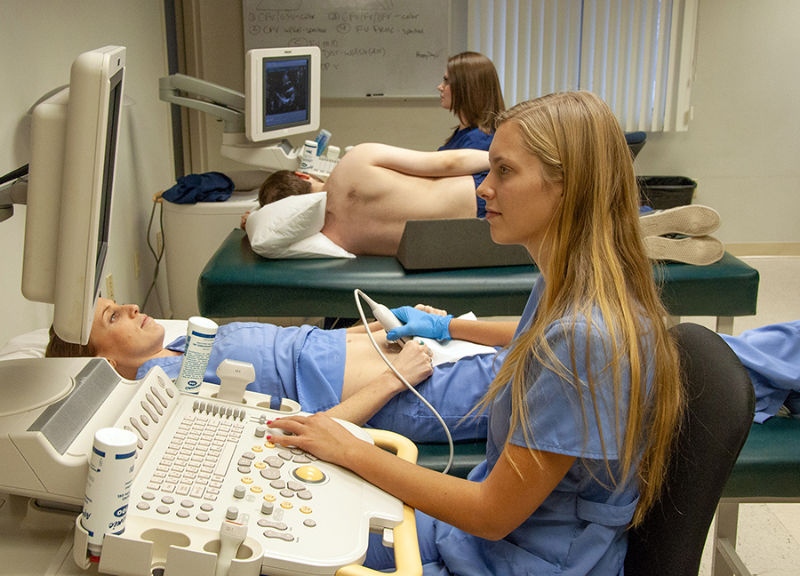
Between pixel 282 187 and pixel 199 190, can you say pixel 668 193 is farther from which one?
pixel 199 190

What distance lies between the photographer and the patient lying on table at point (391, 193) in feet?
9.30

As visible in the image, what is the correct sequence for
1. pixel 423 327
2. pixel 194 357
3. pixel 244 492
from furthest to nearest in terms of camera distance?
pixel 423 327 < pixel 194 357 < pixel 244 492

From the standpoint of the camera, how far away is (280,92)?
3.45 m

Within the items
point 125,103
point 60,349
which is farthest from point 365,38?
point 60,349

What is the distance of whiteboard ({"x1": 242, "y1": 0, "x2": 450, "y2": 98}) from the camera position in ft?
14.9


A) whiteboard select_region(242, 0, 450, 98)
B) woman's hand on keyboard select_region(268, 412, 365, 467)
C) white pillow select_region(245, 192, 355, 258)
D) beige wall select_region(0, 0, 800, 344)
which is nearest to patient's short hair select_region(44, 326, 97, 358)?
woman's hand on keyboard select_region(268, 412, 365, 467)

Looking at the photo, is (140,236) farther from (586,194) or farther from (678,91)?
(678,91)

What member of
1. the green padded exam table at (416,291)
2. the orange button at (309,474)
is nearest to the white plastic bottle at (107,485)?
the orange button at (309,474)

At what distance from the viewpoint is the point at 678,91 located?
4.71m

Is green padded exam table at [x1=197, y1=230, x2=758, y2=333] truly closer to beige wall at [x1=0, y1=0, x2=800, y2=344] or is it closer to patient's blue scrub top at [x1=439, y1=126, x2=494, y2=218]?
patient's blue scrub top at [x1=439, y1=126, x2=494, y2=218]

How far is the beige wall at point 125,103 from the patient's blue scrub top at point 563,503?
1319 mm

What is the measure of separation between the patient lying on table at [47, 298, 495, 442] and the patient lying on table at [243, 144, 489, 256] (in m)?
1.19

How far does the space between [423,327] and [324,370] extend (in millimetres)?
266

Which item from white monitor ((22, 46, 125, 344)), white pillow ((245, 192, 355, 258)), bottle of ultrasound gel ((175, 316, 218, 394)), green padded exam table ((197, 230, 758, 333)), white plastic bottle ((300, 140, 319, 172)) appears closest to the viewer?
white monitor ((22, 46, 125, 344))
